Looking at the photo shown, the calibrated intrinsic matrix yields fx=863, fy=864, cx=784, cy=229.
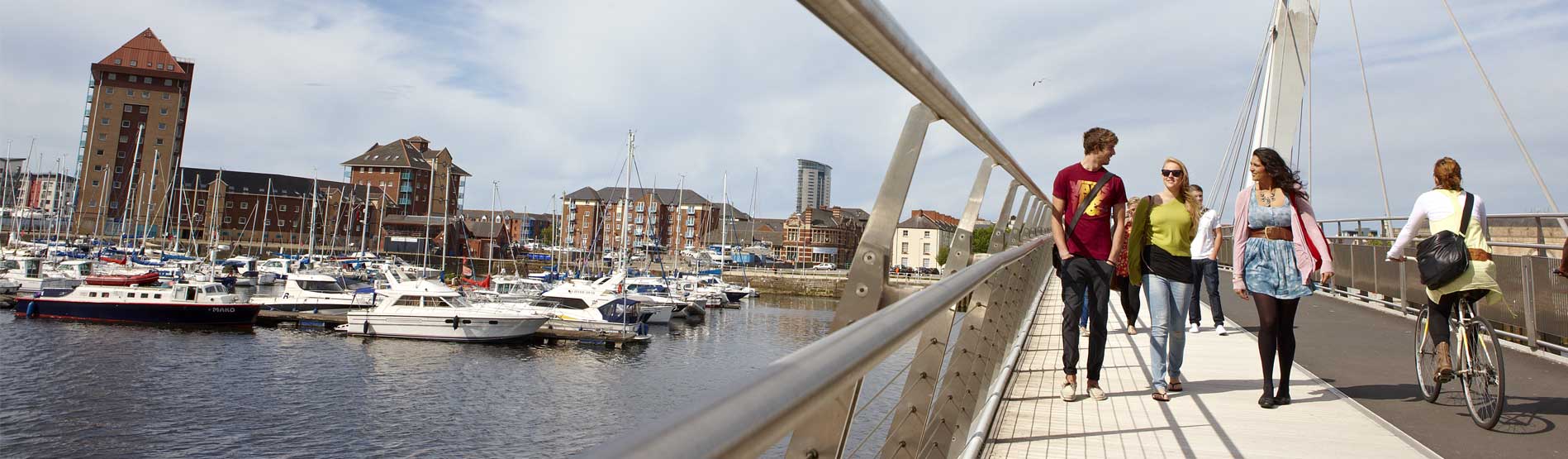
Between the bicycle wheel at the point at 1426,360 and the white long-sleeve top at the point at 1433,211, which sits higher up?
the white long-sleeve top at the point at 1433,211

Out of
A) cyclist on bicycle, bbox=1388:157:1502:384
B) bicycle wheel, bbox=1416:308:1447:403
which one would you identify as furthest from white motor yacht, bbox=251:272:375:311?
cyclist on bicycle, bbox=1388:157:1502:384

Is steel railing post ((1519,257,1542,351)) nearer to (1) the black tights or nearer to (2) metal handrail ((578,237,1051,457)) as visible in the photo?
(1) the black tights

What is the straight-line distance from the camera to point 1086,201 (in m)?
4.80

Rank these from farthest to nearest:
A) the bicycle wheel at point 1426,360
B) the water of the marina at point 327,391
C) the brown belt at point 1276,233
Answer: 1. the water of the marina at point 327,391
2. the bicycle wheel at point 1426,360
3. the brown belt at point 1276,233

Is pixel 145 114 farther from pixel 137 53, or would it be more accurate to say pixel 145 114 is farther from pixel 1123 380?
pixel 1123 380

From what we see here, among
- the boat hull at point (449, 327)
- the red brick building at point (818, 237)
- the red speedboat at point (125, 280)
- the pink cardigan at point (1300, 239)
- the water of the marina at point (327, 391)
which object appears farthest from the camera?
the red brick building at point (818, 237)

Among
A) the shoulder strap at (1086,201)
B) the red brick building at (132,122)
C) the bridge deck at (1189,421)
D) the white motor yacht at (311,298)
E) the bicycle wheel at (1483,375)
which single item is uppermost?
the red brick building at (132,122)

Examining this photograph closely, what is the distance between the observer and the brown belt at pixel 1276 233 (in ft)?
16.0

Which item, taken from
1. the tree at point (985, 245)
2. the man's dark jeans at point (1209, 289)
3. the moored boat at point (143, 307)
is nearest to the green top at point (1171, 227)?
the tree at point (985, 245)

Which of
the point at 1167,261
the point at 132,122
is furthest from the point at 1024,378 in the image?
the point at 132,122

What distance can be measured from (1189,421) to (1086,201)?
1.26 metres

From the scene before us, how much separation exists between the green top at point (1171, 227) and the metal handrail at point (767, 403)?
4855 millimetres

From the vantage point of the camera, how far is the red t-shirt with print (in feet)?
15.9

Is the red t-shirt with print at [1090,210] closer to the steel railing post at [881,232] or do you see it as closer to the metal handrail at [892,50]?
the metal handrail at [892,50]
